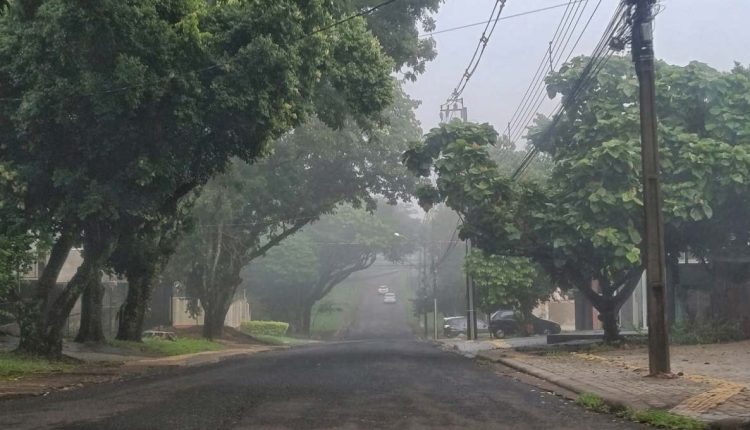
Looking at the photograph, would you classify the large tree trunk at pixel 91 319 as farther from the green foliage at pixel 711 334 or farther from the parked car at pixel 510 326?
the parked car at pixel 510 326

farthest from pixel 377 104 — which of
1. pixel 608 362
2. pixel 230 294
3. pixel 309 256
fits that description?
pixel 309 256

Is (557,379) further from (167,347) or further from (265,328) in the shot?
(265,328)

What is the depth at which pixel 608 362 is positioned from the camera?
1872cm

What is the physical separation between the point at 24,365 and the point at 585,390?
11346 millimetres

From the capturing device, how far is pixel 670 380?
13.8 meters

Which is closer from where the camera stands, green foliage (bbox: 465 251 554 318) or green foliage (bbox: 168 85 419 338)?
green foliage (bbox: 168 85 419 338)

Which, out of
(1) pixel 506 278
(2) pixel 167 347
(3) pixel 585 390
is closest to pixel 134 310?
(2) pixel 167 347

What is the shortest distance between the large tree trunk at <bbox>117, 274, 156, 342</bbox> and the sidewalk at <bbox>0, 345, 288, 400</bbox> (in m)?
2.06

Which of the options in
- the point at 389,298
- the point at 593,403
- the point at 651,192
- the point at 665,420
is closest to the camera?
the point at 665,420

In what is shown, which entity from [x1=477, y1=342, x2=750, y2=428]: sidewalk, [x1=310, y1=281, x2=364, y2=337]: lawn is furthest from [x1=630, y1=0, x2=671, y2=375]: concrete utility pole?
[x1=310, y1=281, x2=364, y2=337]: lawn

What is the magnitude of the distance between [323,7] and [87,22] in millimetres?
4403

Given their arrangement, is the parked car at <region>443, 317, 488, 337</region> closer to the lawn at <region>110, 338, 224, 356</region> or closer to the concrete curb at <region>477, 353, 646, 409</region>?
the lawn at <region>110, 338, 224, 356</region>

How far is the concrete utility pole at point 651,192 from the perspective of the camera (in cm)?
1413

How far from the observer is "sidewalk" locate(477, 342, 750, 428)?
10633 mm
